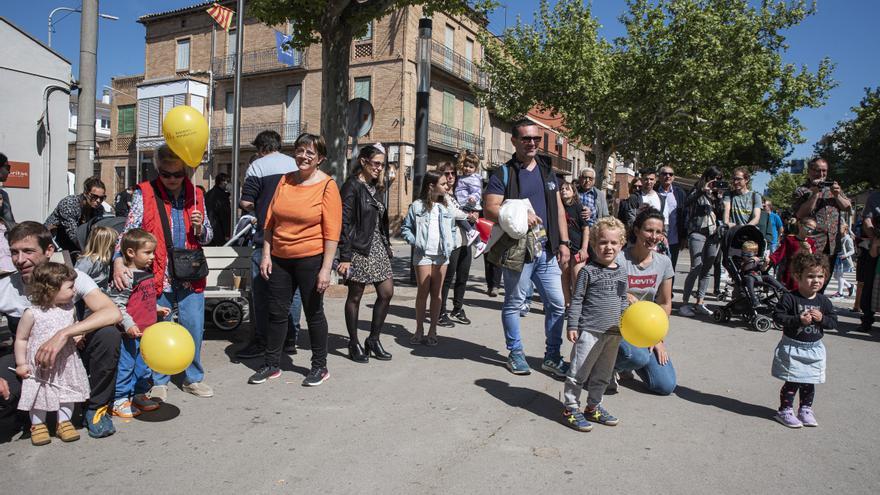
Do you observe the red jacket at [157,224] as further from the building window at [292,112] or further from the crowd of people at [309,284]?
the building window at [292,112]

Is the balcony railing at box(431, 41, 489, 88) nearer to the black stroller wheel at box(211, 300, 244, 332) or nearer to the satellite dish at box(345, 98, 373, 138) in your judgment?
the satellite dish at box(345, 98, 373, 138)

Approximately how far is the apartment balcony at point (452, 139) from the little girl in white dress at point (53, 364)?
80.9 feet

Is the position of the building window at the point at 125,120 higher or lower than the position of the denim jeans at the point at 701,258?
higher

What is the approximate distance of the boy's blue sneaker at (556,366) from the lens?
492 cm

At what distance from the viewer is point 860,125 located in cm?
3319

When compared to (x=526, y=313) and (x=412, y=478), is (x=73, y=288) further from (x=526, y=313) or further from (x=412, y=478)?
(x=526, y=313)

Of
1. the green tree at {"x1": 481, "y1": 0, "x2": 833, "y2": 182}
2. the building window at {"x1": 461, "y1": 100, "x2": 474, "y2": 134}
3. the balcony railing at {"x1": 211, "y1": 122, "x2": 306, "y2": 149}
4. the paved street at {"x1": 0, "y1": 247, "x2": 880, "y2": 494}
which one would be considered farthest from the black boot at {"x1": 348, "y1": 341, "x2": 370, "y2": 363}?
the building window at {"x1": 461, "y1": 100, "x2": 474, "y2": 134}

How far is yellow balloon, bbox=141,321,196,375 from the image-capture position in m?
3.44

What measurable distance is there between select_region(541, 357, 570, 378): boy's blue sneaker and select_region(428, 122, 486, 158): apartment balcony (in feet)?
76.4

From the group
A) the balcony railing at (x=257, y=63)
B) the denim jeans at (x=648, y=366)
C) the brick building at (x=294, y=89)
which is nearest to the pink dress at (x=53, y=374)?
the denim jeans at (x=648, y=366)

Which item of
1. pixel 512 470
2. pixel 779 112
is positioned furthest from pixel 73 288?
pixel 779 112

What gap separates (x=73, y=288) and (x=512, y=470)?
9.17 ft

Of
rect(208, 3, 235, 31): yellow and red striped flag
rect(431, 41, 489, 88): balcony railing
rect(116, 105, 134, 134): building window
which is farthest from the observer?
rect(116, 105, 134, 134): building window

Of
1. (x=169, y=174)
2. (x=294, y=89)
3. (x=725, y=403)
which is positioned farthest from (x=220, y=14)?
(x=725, y=403)
